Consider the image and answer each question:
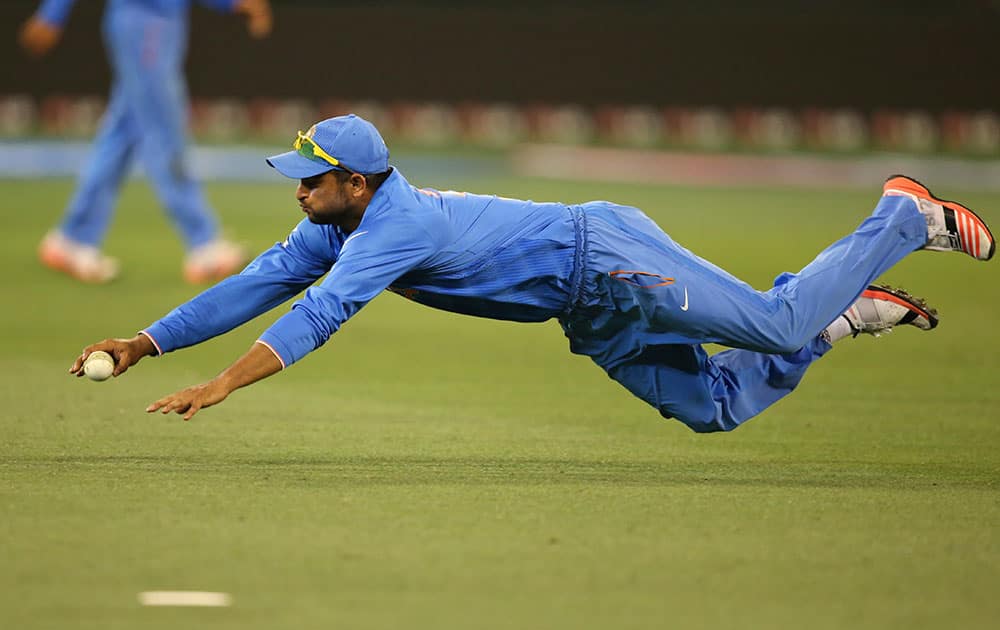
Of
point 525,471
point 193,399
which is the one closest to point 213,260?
point 525,471

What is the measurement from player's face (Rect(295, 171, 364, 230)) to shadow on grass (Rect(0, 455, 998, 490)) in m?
1.12

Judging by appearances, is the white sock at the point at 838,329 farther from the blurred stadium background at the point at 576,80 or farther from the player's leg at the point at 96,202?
the blurred stadium background at the point at 576,80

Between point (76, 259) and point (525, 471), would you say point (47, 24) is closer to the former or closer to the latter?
point (76, 259)

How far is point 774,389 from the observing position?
7207 millimetres

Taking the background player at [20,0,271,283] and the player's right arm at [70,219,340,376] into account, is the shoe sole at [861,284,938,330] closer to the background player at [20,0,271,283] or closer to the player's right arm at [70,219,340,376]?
the player's right arm at [70,219,340,376]

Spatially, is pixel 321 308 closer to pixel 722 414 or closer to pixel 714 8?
pixel 722 414

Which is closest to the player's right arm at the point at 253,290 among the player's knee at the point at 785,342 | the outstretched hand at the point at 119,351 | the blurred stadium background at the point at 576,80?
the outstretched hand at the point at 119,351

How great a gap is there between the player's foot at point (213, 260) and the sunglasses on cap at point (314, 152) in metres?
7.42

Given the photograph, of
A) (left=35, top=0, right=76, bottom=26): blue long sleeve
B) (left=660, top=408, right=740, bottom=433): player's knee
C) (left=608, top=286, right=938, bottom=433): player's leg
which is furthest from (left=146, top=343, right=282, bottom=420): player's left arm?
(left=35, top=0, right=76, bottom=26): blue long sleeve

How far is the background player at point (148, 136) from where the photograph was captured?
1332cm

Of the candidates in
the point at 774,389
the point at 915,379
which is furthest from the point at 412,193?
the point at 915,379

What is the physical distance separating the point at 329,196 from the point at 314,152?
0.63 ft

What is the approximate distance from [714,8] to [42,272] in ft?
69.6

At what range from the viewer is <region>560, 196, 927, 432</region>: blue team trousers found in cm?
655
